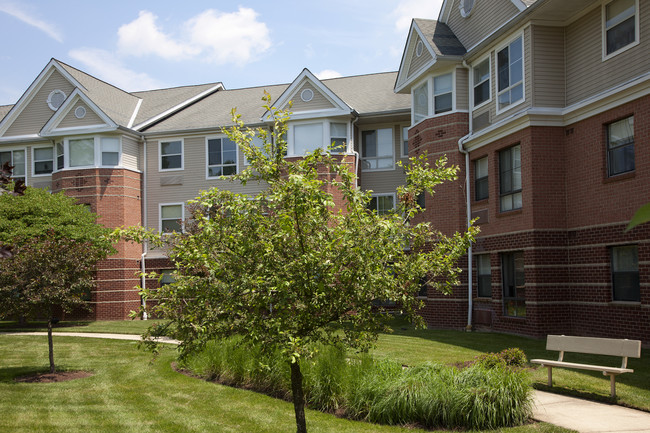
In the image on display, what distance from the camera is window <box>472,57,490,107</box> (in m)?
19.2

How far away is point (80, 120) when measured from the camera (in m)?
26.9

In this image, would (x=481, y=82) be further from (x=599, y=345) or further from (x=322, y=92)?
(x=599, y=345)

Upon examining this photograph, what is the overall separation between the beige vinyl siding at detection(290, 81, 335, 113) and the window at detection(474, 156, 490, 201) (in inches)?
319

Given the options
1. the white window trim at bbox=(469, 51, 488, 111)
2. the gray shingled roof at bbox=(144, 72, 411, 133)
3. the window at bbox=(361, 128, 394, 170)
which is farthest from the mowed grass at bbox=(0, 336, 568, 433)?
the gray shingled roof at bbox=(144, 72, 411, 133)

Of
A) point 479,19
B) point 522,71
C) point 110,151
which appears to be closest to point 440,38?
point 479,19

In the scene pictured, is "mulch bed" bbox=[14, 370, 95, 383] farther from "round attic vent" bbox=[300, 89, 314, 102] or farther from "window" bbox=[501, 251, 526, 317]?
"round attic vent" bbox=[300, 89, 314, 102]

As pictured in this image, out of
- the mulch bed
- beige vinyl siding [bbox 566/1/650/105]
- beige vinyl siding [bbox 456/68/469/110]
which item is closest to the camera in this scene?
the mulch bed

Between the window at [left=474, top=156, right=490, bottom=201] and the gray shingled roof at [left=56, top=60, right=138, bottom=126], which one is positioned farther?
the gray shingled roof at [left=56, top=60, right=138, bottom=126]

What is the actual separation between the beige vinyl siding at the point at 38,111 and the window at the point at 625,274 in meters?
24.9

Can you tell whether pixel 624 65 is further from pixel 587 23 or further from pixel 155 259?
pixel 155 259

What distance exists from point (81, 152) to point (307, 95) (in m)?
10.5

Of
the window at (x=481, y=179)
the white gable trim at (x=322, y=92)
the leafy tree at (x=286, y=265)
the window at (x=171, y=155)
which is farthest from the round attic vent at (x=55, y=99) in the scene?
the leafy tree at (x=286, y=265)

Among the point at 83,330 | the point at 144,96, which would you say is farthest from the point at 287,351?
the point at 144,96

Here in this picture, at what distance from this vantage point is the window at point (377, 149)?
2691 cm
